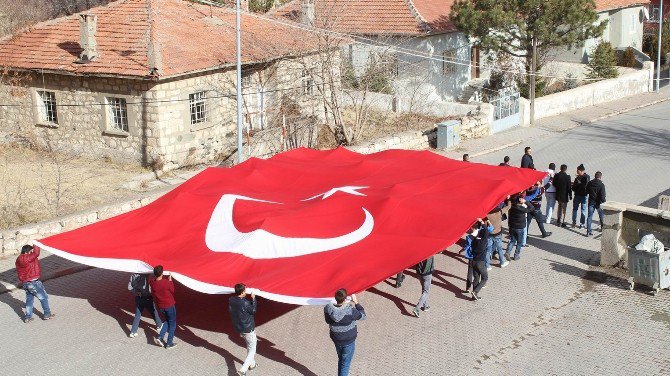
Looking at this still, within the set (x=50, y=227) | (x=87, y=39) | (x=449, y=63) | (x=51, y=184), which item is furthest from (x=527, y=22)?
(x=50, y=227)

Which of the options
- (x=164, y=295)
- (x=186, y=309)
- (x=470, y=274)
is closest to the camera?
(x=164, y=295)

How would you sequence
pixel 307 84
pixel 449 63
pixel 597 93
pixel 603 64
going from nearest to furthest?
pixel 307 84 < pixel 449 63 < pixel 597 93 < pixel 603 64

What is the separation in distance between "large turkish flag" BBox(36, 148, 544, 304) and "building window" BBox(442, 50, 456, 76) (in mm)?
18743

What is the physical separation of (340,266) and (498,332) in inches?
119

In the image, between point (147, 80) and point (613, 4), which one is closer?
point (147, 80)

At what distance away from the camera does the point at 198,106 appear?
26.1 m

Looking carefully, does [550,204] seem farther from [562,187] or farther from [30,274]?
[30,274]

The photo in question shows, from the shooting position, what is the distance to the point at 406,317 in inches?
569

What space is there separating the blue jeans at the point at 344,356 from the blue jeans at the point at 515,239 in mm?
6181

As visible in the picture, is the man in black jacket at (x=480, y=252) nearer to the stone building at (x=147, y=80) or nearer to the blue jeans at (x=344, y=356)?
the blue jeans at (x=344, y=356)

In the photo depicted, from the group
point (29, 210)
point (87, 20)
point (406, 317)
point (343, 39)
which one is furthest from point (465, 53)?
point (406, 317)

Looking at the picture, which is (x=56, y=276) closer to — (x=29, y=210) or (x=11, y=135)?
(x=29, y=210)

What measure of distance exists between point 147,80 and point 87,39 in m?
2.85

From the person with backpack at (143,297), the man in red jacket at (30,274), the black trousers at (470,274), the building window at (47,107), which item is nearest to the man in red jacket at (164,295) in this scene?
the person with backpack at (143,297)
